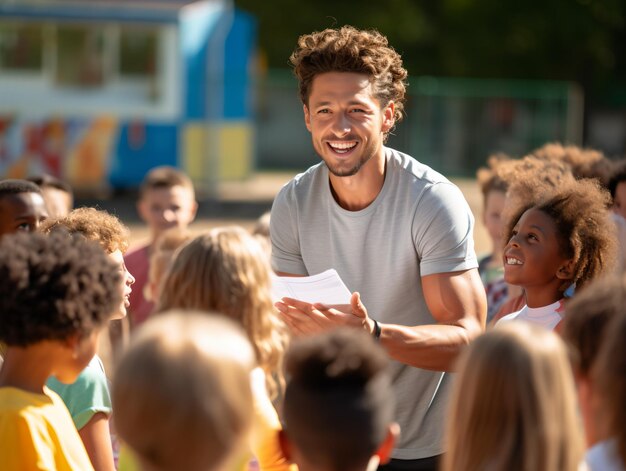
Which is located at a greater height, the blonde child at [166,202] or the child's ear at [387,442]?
the blonde child at [166,202]

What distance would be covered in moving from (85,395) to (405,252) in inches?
52.3

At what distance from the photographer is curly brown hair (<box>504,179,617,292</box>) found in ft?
14.9

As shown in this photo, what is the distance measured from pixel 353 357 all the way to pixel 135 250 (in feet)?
14.9

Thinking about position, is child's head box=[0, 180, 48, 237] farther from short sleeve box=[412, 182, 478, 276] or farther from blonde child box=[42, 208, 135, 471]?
short sleeve box=[412, 182, 478, 276]

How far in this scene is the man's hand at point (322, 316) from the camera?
3.82 meters

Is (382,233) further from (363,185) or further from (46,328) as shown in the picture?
(46,328)

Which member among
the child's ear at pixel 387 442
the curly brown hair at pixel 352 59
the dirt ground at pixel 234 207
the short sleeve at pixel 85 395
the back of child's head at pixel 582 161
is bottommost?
the dirt ground at pixel 234 207

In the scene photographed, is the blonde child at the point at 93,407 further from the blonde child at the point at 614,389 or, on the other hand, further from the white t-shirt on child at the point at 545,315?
the white t-shirt on child at the point at 545,315

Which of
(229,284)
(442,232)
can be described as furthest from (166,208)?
(229,284)

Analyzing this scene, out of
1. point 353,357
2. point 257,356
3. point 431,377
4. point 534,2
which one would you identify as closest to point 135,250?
point 431,377

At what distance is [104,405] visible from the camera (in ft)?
12.2

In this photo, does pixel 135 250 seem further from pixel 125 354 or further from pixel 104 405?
pixel 125 354

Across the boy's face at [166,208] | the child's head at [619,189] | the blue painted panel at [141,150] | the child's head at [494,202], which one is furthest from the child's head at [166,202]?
the blue painted panel at [141,150]

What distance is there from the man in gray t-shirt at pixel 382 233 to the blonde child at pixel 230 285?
1.72 feet
